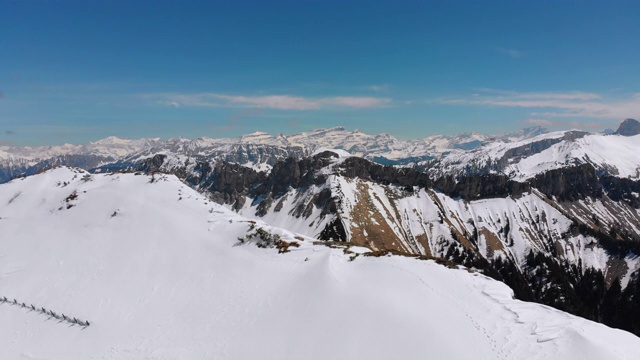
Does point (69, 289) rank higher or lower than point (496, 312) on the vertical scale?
lower

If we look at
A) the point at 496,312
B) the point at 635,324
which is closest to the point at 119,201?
the point at 496,312

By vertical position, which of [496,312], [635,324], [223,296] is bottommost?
[635,324]

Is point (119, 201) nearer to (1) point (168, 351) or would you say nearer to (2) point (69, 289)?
(2) point (69, 289)

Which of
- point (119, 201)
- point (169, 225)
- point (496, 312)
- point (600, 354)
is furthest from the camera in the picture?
point (119, 201)

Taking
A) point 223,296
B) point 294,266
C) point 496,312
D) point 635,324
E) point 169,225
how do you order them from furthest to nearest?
point 635,324 → point 169,225 → point 294,266 → point 223,296 → point 496,312

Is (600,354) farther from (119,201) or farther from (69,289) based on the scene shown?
(119,201)

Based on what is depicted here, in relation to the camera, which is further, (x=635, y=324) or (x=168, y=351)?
(x=635, y=324)
